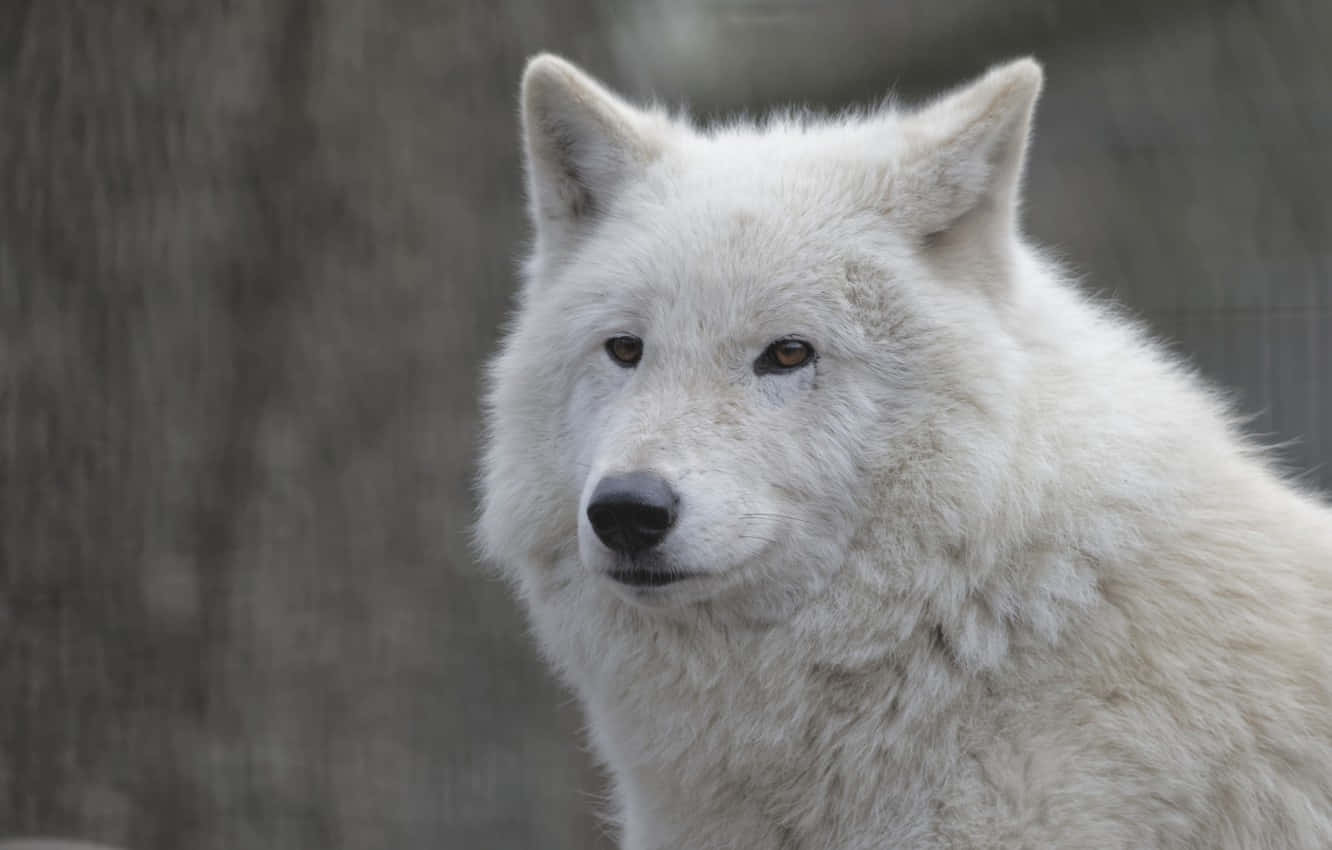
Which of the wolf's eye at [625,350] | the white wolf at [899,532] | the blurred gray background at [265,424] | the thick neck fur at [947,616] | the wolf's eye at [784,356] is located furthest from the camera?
the blurred gray background at [265,424]

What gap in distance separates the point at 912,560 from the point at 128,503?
10.5 ft

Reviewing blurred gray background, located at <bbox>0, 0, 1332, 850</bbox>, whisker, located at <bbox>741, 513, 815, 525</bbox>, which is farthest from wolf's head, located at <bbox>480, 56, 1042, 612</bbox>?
blurred gray background, located at <bbox>0, 0, 1332, 850</bbox>

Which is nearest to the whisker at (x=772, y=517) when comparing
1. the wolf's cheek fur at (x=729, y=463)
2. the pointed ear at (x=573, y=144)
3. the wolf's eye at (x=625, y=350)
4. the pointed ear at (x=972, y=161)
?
the wolf's cheek fur at (x=729, y=463)

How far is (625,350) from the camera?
3.40m

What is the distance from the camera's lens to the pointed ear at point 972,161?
10.7ft

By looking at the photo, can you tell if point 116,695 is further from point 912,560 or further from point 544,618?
point 912,560

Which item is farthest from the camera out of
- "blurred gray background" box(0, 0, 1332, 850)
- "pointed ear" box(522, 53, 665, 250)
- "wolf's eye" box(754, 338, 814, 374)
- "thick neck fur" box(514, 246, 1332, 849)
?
"blurred gray background" box(0, 0, 1332, 850)

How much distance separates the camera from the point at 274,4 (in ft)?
17.1

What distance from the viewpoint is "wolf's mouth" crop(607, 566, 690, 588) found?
10.0ft

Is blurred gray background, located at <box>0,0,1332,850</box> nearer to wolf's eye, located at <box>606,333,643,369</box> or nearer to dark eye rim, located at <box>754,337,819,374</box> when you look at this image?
wolf's eye, located at <box>606,333,643,369</box>

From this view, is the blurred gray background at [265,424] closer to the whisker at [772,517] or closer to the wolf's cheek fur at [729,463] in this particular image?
the wolf's cheek fur at [729,463]

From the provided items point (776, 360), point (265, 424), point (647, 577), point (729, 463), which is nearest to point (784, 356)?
point (776, 360)

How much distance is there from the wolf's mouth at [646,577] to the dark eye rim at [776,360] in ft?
1.70

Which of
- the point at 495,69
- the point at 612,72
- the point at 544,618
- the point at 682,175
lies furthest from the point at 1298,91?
the point at 544,618
